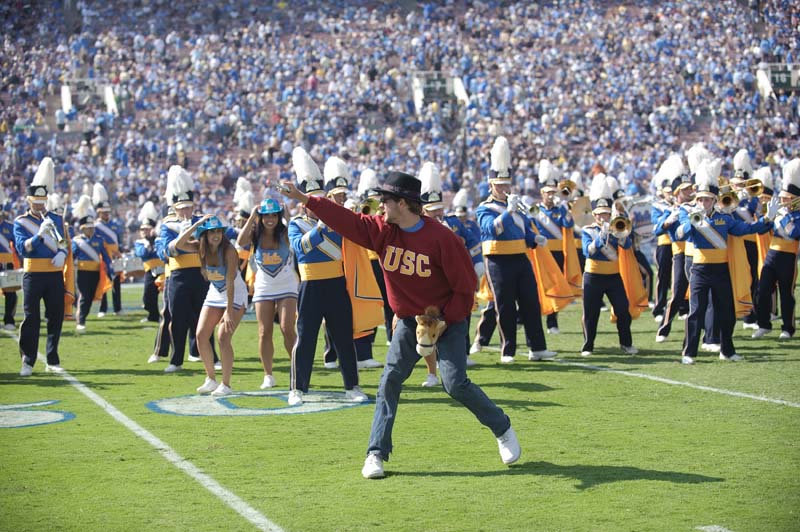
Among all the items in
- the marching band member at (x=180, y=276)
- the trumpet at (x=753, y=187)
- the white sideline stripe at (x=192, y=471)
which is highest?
the trumpet at (x=753, y=187)

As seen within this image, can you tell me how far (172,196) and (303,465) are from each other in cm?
541

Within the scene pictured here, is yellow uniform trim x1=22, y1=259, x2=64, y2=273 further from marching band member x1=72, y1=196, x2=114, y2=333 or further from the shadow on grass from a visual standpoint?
Answer: the shadow on grass

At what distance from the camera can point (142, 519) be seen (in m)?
5.98

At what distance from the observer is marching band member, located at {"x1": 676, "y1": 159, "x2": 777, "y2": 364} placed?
447 inches

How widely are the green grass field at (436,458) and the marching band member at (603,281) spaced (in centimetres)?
124

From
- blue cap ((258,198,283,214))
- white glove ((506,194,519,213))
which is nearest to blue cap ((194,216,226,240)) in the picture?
blue cap ((258,198,283,214))

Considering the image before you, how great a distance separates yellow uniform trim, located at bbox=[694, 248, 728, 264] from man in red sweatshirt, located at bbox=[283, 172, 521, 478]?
5013 mm

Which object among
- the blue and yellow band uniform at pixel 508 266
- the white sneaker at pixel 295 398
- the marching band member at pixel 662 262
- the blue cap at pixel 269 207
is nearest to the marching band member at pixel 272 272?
the blue cap at pixel 269 207

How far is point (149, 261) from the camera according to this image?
16516mm

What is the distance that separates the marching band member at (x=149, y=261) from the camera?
642 inches

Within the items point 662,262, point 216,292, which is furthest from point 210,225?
point 662,262

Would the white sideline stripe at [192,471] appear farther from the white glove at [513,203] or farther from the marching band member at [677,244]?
the marching band member at [677,244]

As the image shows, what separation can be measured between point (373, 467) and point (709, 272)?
5.70 m

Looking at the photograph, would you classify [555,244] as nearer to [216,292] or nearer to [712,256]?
[712,256]
